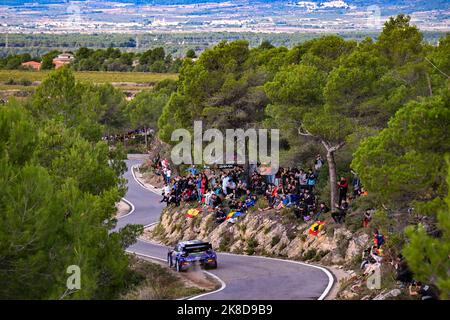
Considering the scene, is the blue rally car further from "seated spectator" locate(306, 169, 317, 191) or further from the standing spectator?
the standing spectator

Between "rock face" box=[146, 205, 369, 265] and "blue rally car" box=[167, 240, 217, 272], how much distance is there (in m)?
3.81

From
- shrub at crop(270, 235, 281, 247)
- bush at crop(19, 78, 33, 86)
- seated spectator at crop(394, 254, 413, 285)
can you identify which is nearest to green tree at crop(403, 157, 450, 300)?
seated spectator at crop(394, 254, 413, 285)

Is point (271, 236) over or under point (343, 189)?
under

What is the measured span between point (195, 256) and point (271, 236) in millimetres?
5539

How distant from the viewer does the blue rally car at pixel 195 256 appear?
32.9m

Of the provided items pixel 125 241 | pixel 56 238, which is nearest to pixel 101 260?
pixel 56 238

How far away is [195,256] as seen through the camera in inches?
1294

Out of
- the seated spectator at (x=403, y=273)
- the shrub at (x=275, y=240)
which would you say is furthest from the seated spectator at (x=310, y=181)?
the seated spectator at (x=403, y=273)

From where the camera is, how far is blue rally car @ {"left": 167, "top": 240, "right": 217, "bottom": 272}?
32875 mm

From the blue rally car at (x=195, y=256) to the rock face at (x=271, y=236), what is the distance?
12.5ft

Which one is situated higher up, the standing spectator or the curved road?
the standing spectator

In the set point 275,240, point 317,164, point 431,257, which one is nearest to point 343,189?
point 275,240

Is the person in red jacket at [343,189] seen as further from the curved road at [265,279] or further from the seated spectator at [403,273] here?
the seated spectator at [403,273]

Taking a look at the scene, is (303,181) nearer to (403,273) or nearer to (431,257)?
(403,273)
